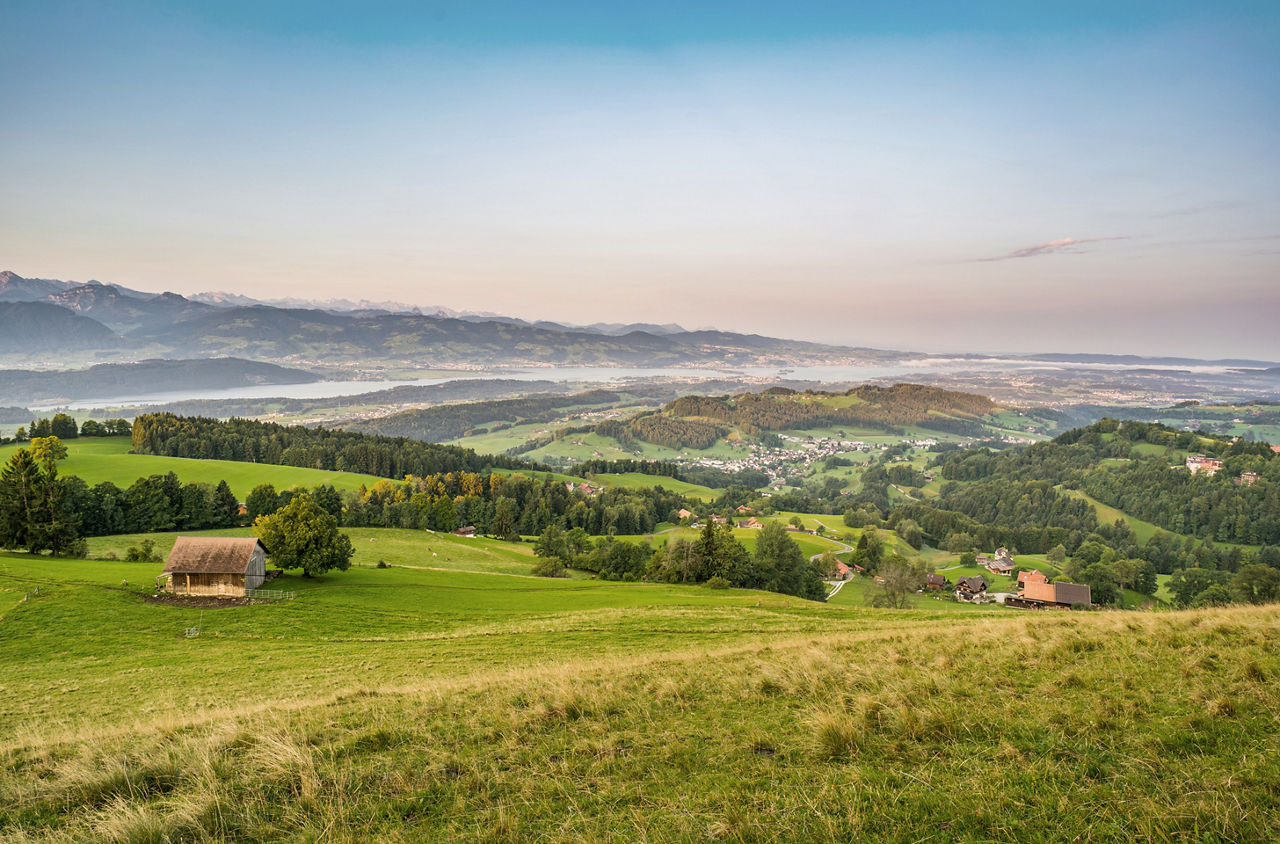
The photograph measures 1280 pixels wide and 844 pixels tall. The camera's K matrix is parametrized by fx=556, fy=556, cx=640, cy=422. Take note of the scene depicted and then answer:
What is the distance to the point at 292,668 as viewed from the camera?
59.0 ft

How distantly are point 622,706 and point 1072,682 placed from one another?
673cm

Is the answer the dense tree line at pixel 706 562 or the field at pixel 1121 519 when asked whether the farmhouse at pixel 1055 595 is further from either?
the field at pixel 1121 519

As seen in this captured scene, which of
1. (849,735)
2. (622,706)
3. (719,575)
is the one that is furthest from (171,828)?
(719,575)

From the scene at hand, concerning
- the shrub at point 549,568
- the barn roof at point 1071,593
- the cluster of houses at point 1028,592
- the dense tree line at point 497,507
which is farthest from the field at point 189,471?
the barn roof at point 1071,593

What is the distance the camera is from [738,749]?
6.88m

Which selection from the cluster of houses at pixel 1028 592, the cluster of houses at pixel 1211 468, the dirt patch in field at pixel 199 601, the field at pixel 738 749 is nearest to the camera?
the field at pixel 738 749

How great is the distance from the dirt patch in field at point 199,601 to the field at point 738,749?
1629 centimetres

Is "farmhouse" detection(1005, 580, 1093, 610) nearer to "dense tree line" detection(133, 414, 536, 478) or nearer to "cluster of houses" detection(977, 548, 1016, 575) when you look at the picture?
"cluster of houses" detection(977, 548, 1016, 575)

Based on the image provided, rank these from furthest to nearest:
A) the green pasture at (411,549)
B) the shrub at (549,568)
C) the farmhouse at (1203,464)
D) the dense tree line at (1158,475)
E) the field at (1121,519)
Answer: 1. the farmhouse at (1203,464)
2. the field at (1121,519)
3. the dense tree line at (1158,475)
4. the shrub at (549,568)
5. the green pasture at (411,549)

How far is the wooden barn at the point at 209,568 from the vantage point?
31641 mm

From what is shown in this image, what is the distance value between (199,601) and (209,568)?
188cm

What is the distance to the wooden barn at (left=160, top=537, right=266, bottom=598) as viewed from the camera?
104 ft

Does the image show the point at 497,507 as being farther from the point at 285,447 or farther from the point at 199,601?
the point at 285,447

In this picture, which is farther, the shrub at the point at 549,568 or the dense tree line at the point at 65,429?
the dense tree line at the point at 65,429
